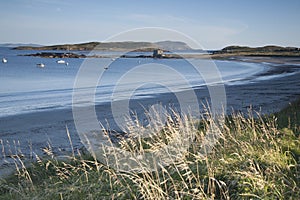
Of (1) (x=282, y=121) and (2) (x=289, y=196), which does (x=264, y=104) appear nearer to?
(1) (x=282, y=121)

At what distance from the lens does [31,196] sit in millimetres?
5328

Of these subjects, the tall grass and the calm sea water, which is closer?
the tall grass

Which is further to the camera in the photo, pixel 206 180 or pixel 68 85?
pixel 68 85

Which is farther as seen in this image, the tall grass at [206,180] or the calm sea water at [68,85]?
the calm sea water at [68,85]

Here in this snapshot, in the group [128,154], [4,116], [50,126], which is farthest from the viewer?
[4,116]

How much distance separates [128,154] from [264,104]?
1218 cm

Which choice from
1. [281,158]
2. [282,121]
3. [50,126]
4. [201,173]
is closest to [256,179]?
[201,173]

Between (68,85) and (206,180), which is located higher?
(206,180)

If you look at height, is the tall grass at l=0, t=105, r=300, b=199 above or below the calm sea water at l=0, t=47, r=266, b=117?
above

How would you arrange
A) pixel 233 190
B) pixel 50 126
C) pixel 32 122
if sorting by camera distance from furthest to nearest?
1. pixel 32 122
2. pixel 50 126
3. pixel 233 190

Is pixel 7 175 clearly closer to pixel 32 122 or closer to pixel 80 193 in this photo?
pixel 80 193

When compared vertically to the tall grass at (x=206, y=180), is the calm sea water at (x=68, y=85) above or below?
below

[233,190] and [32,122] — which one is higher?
[233,190]

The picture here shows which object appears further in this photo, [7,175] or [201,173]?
[7,175]
